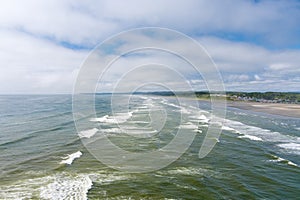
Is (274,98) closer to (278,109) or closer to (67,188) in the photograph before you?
(278,109)

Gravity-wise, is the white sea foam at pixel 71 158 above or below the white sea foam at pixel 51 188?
above

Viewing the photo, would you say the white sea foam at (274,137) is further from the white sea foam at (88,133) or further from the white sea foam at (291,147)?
the white sea foam at (88,133)

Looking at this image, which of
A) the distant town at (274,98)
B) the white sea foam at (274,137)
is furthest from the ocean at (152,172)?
the distant town at (274,98)

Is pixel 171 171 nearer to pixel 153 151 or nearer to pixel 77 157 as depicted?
pixel 153 151

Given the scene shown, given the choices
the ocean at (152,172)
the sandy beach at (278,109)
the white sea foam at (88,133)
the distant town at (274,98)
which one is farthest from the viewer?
the distant town at (274,98)

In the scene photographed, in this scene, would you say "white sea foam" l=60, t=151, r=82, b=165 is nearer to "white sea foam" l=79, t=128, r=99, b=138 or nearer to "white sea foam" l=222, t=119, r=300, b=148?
"white sea foam" l=79, t=128, r=99, b=138

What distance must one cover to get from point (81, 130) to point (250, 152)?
2279 centimetres

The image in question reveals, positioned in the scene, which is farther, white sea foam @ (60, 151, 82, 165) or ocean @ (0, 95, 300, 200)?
white sea foam @ (60, 151, 82, 165)

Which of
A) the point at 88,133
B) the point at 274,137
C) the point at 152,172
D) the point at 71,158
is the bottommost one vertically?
the point at 152,172

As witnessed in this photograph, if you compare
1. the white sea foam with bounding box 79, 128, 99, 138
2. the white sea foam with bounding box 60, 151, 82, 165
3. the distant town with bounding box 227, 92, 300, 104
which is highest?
the distant town with bounding box 227, 92, 300, 104

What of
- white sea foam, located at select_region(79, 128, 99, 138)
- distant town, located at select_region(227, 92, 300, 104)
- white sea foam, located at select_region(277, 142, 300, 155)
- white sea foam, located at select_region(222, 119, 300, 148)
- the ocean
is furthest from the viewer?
distant town, located at select_region(227, 92, 300, 104)

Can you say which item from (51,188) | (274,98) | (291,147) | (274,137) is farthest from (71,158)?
(274,98)

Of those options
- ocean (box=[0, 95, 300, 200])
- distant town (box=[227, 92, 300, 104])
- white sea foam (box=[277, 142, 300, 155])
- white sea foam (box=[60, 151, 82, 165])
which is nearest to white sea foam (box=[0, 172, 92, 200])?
ocean (box=[0, 95, 300, 200])

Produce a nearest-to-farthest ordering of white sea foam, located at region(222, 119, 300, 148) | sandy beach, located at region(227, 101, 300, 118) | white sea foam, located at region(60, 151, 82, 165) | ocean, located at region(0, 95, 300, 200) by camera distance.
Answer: ocean, located at region(0, 95, 300, 200)
white sea foam, located at region(60, 151, 82, 165)
white sea foam, located at region(222, 119, 300, 148)
sandy beach, located at region(227, 101, 300, 118)
